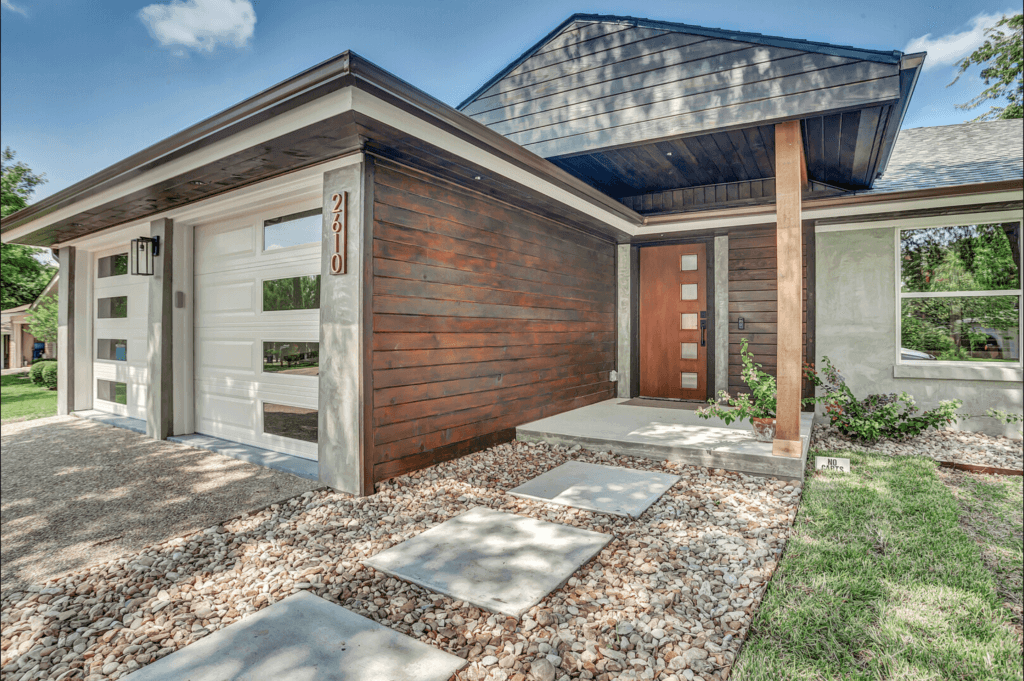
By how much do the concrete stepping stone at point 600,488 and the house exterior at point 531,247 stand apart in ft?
3.06

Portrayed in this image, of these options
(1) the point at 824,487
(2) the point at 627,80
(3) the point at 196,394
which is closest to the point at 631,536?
(1) the point at 824,487

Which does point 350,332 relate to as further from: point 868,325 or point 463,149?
point 868,325

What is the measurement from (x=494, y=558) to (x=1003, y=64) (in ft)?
62.5

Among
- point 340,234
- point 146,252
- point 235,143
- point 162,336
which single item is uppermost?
point 235,143

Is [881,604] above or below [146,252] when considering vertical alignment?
below

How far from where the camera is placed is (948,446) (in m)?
4.74


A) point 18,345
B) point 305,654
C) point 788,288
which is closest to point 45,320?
point 18,345

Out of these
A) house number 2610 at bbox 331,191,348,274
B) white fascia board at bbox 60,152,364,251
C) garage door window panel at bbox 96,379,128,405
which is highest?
white fascia board at bbox 60,152,364,251

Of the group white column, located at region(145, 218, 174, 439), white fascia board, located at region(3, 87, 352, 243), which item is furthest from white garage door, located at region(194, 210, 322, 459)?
white fascia board, located at region(3, 87, 352, 243)

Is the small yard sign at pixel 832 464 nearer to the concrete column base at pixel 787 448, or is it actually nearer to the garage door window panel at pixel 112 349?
the concrete column base at pixel 787 448

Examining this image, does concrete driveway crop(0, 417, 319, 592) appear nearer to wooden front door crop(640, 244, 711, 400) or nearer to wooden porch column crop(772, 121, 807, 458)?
wooden porch column crop(772, 121, 807, 458)

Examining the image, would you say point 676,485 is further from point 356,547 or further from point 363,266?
point 363,266

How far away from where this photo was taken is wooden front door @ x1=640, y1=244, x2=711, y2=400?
657 centimetres

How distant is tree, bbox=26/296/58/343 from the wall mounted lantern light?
27.8 ft
